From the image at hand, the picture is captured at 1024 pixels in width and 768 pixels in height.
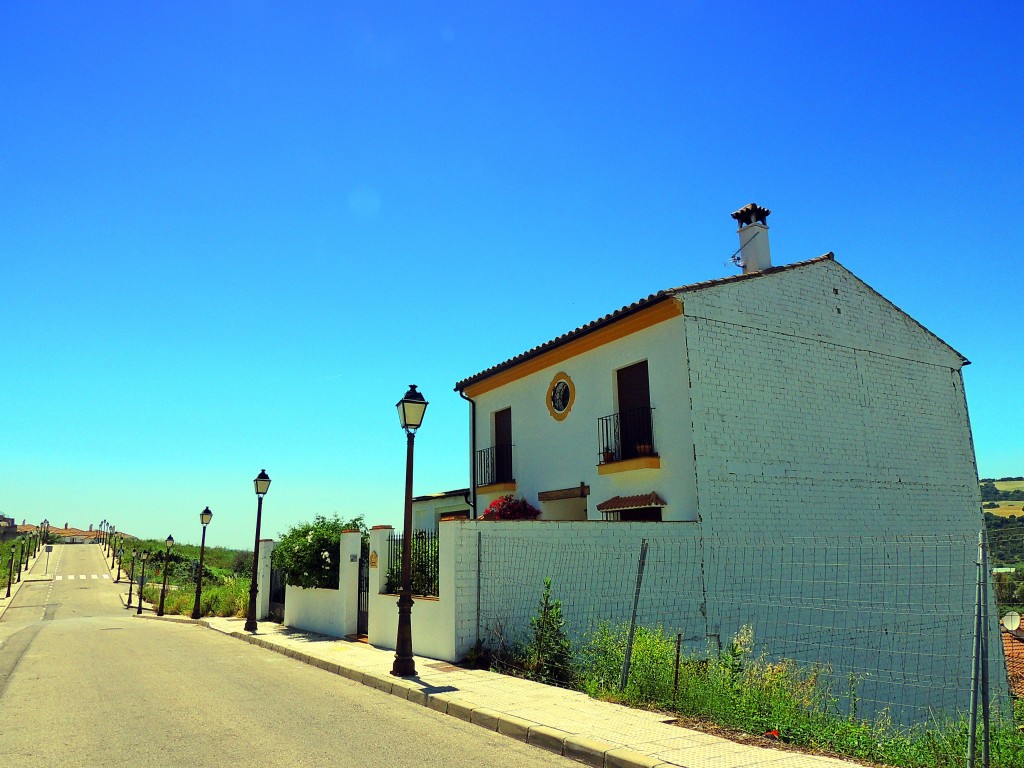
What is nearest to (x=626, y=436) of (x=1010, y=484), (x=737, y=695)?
(x=737, y=695)

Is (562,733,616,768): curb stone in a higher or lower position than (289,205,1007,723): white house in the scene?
lower

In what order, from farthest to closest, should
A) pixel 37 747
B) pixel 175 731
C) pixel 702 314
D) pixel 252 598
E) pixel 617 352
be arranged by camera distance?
1. pixel 252 598
2. pixel 617 352
3. pixel 702 314
4. pixel 175 731
5. pixel 37 747

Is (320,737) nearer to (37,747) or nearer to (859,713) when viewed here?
(37,747)

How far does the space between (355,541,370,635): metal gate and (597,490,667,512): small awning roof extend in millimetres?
4952

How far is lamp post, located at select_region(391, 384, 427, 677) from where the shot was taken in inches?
384

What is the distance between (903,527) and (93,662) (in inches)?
636

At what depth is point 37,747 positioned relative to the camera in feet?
21.5

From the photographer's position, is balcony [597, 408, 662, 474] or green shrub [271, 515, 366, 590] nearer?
balcony [597, 408, 662, 474]

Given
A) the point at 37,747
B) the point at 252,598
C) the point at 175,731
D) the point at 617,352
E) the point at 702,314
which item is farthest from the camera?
the point at 252,598

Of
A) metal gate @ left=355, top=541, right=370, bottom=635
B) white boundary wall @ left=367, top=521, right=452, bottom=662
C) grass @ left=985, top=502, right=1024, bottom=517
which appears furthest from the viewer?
grass @ left=985, top=502, right=1024, bottom=517

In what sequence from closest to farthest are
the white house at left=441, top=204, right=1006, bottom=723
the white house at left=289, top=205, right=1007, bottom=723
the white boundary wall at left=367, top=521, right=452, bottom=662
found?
the white boundary wall at left=367, top=521, right=452, bottom=662
the white house at left=289, top=205, right=1007, bottom=723
the white house at left=441, top=204, right=1006, bottom=723

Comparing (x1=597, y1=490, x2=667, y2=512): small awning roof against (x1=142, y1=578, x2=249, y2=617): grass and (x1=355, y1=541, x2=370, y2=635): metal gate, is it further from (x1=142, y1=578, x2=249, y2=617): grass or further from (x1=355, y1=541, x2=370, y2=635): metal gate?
(x1=142, y1=578, x2=249, y2=617): grass

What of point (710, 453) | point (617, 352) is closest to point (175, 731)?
point (710, 453)

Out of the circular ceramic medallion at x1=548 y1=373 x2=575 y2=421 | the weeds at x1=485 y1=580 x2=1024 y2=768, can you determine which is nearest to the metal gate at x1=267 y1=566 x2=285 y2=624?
the circular ceramic medallion at x1=548 y1=373 x2=575 y2=421
